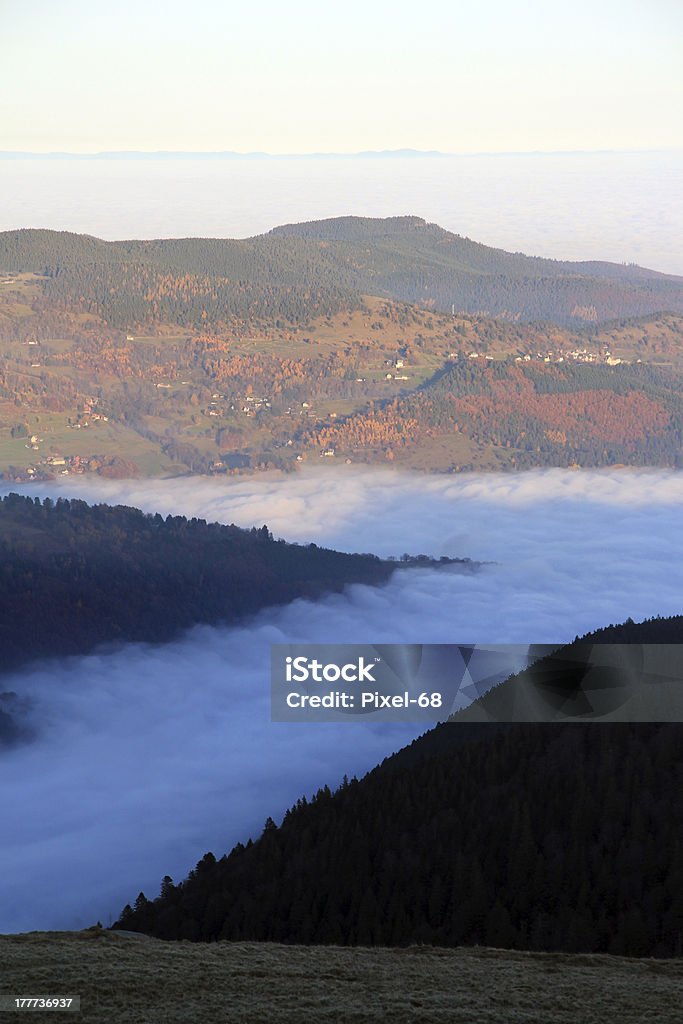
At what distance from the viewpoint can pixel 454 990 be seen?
79.1 meters

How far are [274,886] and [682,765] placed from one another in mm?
54260

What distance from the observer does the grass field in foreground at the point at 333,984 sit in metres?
72.9

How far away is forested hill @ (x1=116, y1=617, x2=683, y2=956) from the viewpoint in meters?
139

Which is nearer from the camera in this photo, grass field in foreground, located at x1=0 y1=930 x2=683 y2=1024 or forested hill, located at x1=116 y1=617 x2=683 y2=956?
grass field in foreground, located at x1=0 y1=930 x2=683 y2=1024

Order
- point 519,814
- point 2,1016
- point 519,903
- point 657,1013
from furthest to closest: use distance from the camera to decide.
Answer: point 519,814, point 519,903, point 657,1013, point 2,1016

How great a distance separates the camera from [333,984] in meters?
80.4

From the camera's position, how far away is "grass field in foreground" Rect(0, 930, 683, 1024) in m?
72.9

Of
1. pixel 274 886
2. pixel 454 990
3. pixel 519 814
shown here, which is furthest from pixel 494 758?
pixel 454 990

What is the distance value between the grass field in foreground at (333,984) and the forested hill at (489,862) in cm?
4566

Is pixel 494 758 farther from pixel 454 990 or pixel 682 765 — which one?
pixel 454 990

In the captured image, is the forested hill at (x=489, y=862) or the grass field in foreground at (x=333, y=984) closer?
the grass field in foreground at (x=333, y=984)

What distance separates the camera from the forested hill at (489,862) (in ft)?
456

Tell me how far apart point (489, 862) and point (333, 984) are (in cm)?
7969

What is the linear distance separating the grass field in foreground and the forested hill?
150ft
